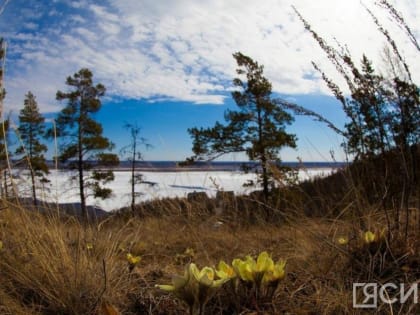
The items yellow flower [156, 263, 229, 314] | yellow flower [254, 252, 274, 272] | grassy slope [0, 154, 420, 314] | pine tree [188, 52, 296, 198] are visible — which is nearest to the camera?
yellow flower [156, 263, 229, 314]

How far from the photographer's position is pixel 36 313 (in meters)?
1.39

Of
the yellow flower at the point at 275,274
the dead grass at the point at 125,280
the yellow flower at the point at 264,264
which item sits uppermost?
the yellow flower at the point at 264,264

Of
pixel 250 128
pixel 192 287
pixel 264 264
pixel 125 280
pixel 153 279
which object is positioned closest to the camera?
pixel 192 287

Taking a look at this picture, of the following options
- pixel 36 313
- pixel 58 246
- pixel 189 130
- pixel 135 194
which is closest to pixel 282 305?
pixel 36 313

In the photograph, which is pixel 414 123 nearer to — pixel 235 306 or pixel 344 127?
pixel 344 127

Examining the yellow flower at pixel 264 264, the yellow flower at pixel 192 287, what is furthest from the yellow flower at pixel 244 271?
the yellow flower at pixel 192 287

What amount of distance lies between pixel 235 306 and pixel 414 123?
1600 millimetres

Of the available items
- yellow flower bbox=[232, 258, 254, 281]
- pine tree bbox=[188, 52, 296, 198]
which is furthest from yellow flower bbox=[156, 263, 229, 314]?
pine tree bbox=[188, 52, 296, 198]

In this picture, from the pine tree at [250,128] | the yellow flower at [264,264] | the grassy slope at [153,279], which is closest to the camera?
the yellow flower at [264,264]

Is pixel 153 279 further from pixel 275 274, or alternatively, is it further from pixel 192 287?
pixel 192 287

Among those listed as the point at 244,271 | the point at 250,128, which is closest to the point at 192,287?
the point at 244,271

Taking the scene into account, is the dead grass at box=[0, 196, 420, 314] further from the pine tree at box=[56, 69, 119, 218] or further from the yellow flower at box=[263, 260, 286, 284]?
the pine tree at box=[56, 69, 119, 218]

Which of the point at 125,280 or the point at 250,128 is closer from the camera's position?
the point at 125,280

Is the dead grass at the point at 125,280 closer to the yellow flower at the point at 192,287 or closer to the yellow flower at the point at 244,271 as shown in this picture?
the yellow flower at the point at 244,271
